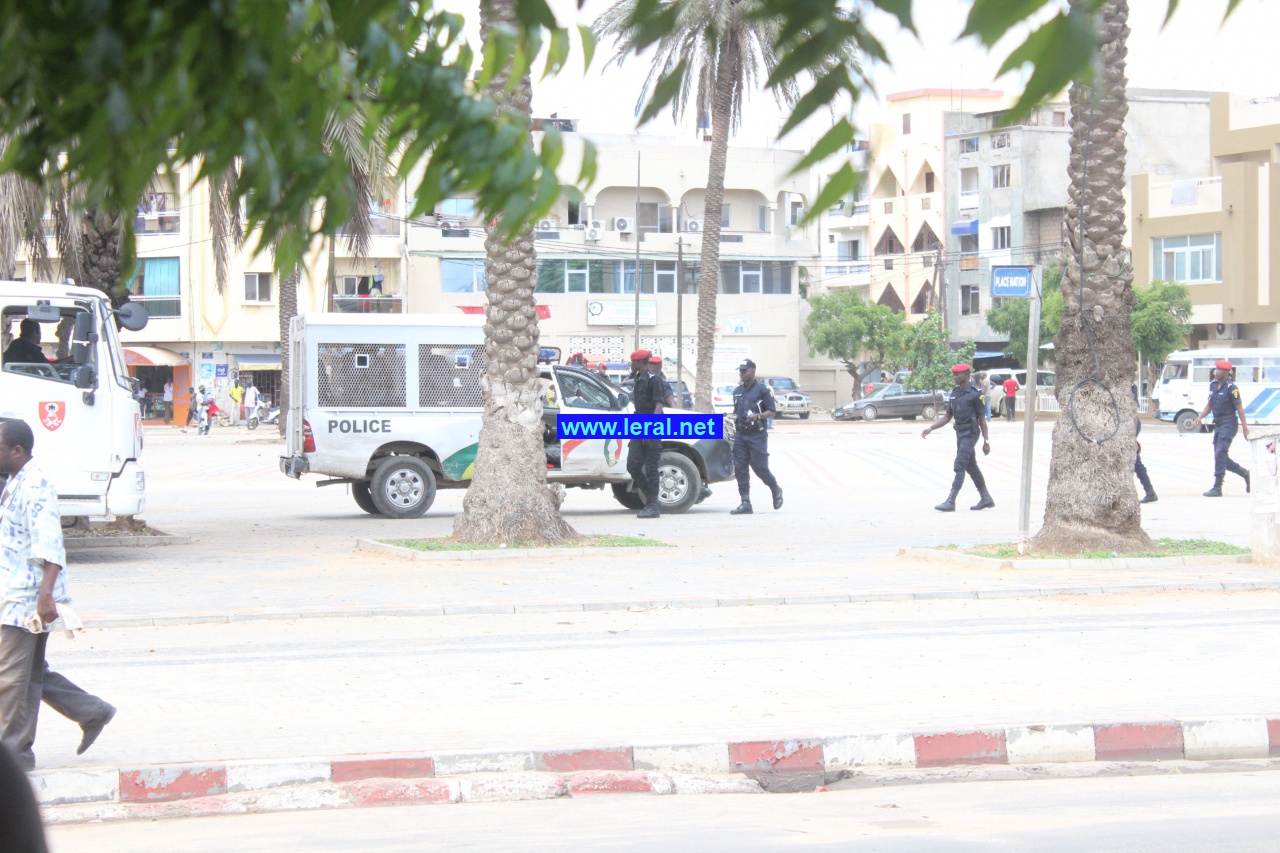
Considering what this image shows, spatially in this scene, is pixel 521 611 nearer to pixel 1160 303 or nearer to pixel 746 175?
pixel 1160 303

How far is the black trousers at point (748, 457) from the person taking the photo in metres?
19.2

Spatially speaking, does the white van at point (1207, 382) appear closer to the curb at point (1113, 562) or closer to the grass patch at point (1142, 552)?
the grass patch at point (1142, 552)

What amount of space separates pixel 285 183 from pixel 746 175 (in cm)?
6172

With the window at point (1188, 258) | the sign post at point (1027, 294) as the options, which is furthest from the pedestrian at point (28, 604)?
the window at point (1188, 258)

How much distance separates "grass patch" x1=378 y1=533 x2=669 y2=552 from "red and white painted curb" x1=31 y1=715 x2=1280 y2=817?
24.4 feet

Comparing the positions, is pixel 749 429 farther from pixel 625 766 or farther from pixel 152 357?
pixel 152 357

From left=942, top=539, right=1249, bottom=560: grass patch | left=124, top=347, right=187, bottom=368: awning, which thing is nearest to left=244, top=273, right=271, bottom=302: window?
left=124, top=347, right=187, bottom=368: awning

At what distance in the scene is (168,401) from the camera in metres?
59.8

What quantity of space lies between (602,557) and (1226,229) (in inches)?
1843

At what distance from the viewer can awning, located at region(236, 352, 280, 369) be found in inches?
2346

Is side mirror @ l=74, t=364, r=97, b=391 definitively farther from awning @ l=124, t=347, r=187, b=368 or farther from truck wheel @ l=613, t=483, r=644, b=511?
awning @ l=124, t=347, r=187, b=368

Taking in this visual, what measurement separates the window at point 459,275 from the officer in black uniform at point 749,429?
40.6 meters

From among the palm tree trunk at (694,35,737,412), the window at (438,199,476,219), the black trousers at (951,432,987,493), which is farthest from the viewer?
the palm tree trunk at (694,35,737,412)

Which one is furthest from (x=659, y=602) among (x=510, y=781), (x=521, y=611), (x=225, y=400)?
(x=225, y=400)
